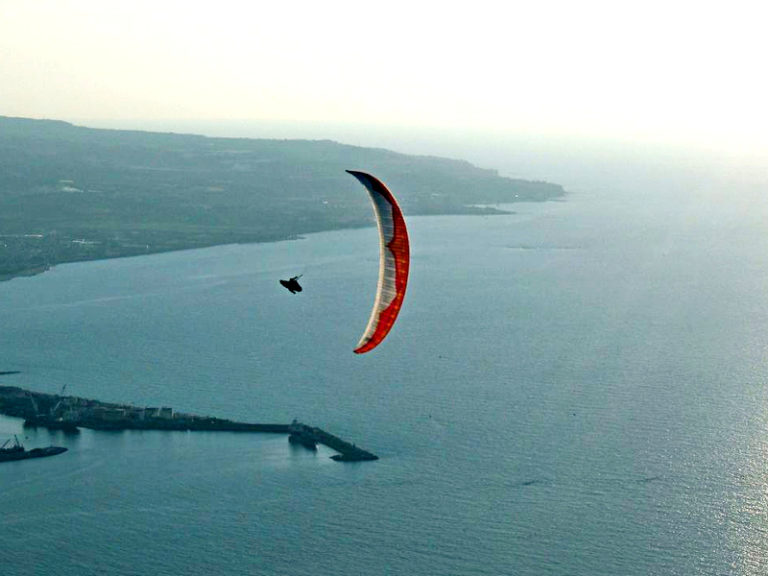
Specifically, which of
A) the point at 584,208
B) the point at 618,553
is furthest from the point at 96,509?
the point at 584,208

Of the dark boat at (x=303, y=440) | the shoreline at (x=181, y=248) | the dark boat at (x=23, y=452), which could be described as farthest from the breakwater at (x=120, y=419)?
the shoreline at (x=181, y=248)

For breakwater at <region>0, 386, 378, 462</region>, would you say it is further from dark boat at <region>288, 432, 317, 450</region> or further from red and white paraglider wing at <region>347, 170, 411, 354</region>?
red and white paraglider wing at <region>347, 170, 411, 354</region>

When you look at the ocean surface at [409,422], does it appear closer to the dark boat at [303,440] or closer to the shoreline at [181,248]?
the dark boat at [303,440]

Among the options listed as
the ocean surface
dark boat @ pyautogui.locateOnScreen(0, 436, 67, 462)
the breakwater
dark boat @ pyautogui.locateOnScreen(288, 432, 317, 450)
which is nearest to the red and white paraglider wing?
the ocean surface

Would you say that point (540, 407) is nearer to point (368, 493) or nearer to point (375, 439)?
point (375, 439)

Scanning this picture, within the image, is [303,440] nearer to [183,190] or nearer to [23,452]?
[23,452]
